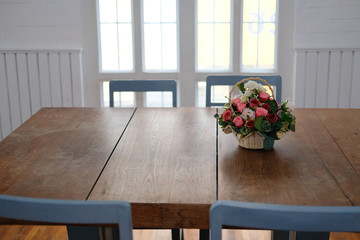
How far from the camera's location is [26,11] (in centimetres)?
412

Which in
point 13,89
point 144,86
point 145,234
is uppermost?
point 144,86

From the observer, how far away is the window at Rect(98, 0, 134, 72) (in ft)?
13.7

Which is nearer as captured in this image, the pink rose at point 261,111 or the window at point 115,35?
the pink rose at point 261,111

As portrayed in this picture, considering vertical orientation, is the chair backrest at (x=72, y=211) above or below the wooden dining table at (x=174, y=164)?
above

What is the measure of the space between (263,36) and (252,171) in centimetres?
263

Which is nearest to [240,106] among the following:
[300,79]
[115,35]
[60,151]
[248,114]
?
[248,114]

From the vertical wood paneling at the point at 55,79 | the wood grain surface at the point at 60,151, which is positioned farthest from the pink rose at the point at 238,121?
the vertical wood paneling at the point at 55,79

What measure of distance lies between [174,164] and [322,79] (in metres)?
2.60

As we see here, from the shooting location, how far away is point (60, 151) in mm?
2008

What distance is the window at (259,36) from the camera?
410cm

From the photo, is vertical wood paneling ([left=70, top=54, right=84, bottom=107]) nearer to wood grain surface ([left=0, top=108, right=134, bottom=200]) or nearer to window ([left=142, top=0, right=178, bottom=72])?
window ([left=142, top=0, right=178, bottom=72])

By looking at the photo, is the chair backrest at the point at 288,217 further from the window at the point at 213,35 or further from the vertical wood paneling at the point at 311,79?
the window at the point at 213,35

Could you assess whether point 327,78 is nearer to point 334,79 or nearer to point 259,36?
point 334,79

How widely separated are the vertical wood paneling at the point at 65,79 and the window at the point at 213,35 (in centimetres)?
116
